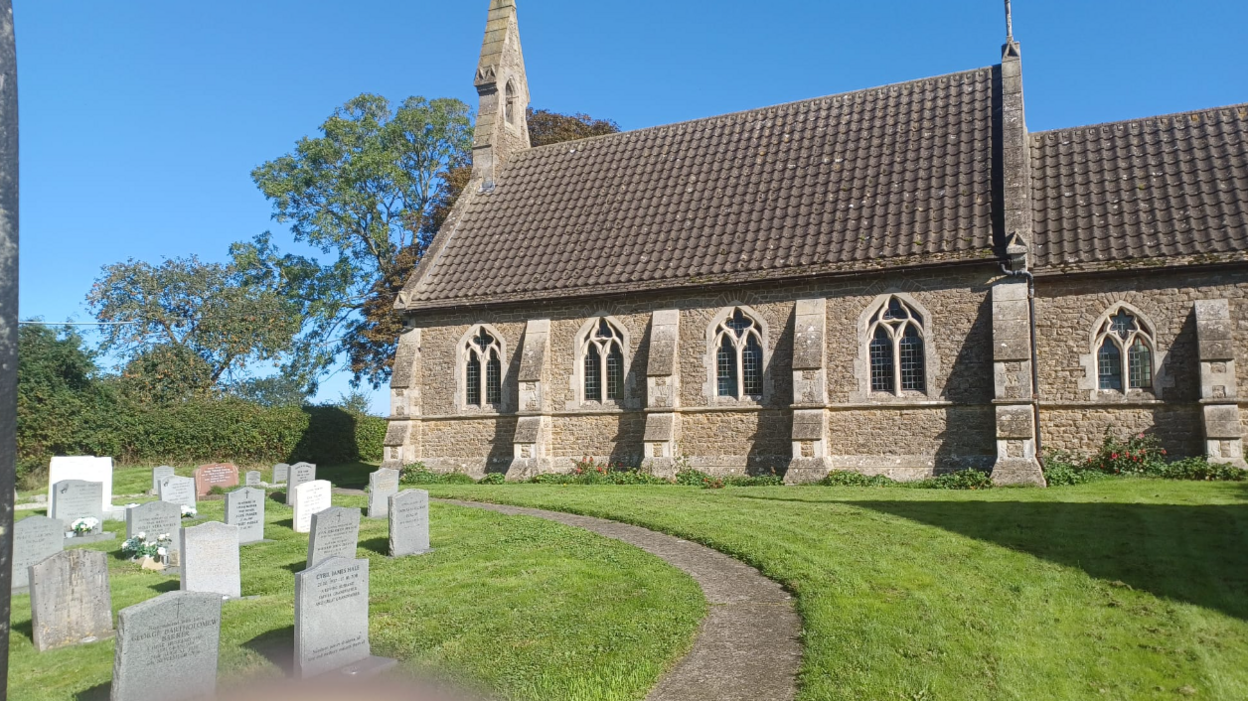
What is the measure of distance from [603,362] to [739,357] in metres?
3.77

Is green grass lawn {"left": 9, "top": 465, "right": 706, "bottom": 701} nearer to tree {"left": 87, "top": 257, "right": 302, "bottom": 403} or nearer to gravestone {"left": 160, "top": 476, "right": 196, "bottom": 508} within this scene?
gravestone {"left": 160, "top": 476, "right": 196, "bottom": 508}

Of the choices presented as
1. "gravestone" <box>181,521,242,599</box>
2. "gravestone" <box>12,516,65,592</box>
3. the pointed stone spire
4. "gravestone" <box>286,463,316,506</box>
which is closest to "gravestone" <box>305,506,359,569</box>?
"gravestone" <box>181,521,242,599</box>

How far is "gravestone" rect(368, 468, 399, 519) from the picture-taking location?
707 inches

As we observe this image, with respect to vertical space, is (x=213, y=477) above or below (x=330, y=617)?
below

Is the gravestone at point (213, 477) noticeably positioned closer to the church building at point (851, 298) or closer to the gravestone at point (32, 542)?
the church building at point (851, 298)

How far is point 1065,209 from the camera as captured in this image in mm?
20750

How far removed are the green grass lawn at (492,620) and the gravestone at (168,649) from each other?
518mm

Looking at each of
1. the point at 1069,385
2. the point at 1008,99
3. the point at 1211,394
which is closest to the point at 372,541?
the point at 1069,385

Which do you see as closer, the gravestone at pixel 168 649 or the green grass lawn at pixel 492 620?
the gravestone at pixel 168 649

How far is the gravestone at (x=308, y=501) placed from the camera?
16328 millimetres

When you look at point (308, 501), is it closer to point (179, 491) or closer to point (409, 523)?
point (409, 523)

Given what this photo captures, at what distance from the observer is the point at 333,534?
474 inches

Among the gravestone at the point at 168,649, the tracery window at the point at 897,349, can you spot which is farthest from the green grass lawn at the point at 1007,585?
the gravestone at the point at 168,649

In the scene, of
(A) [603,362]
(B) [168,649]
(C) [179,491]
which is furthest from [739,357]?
(B) [168,649]
